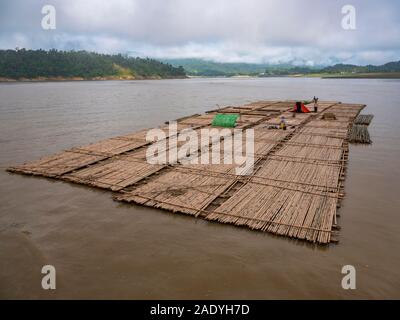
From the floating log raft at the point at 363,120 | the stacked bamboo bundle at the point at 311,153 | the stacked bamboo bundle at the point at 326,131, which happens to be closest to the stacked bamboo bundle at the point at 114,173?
the stacked bamboo bundle at the point at 311,153

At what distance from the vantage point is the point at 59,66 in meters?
146

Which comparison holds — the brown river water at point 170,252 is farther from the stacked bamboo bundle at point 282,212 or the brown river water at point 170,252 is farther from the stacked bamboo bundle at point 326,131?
the stacked bamboo bundle at point 326,131

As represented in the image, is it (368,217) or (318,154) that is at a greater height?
(318,154)

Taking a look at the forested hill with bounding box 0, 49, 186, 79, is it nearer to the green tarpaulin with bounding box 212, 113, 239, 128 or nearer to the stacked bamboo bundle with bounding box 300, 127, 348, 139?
the green tarpaulin with bounding box 212, 113, 239, 128

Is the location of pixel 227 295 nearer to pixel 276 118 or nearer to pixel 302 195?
pixel 302 195

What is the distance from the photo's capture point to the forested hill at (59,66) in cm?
13300

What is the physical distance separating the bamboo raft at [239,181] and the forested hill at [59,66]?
444 ft

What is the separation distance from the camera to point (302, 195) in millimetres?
12945

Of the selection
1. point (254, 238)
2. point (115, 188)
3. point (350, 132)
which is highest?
point (350, 132)

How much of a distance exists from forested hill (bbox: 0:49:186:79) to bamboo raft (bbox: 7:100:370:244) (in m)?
135

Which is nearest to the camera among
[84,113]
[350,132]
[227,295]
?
[227,295]

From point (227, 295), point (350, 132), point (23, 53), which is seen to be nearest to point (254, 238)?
point (227, 295)

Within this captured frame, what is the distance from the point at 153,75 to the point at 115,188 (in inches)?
7646

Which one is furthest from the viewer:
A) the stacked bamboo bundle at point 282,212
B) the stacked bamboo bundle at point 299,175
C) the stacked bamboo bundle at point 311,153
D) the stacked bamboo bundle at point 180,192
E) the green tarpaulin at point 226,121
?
the green tarpaulin at point 226,121
